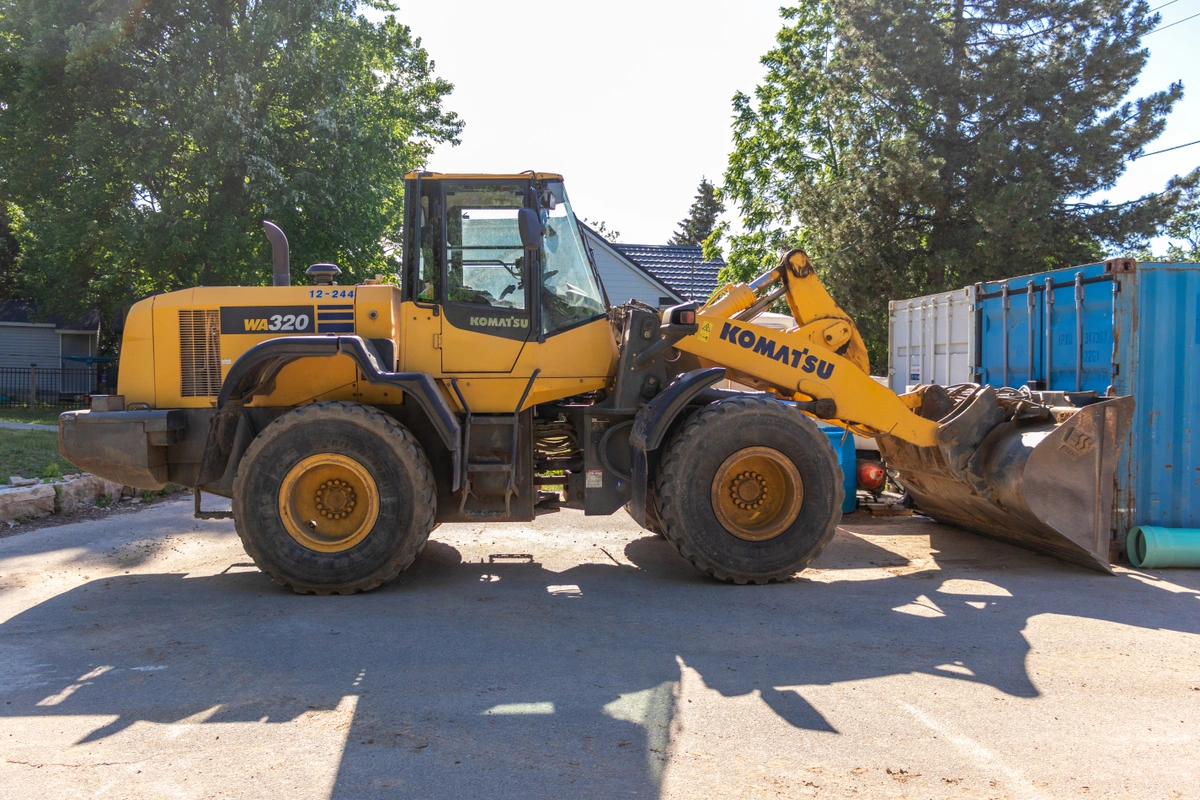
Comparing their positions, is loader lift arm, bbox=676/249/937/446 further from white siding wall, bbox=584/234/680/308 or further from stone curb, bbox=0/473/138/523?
white siding wall, bbox=584/234/680/308

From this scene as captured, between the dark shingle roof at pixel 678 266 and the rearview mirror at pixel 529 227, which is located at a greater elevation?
the dark shingle roof at pixel 678 266

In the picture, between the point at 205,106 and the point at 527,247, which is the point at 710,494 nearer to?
the point at 527,247

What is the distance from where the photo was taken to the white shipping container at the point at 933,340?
31.9ft

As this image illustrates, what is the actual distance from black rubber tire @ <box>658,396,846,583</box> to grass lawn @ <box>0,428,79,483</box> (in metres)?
7.04

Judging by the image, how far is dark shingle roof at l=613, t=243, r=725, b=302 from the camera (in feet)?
94.4

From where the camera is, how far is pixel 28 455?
37.5 feet

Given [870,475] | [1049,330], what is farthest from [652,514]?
[1049,330]

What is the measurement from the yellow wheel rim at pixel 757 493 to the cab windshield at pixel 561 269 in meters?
1.67

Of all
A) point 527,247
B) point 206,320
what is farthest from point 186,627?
point 527,247

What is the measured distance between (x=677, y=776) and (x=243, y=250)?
55.0 ft

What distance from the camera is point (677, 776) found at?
3.78 metres

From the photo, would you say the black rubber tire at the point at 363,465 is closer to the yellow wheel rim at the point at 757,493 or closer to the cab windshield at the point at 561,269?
the cab windshield at the point at 561,269

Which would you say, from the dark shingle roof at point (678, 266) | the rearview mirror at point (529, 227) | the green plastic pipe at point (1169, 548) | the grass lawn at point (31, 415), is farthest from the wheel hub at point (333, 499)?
the dark shingle roof at point (678, 266)

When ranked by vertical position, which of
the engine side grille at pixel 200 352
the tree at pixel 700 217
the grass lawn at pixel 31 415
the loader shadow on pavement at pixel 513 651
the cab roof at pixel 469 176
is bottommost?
the loader shadow on pavement at pixel 513 651
